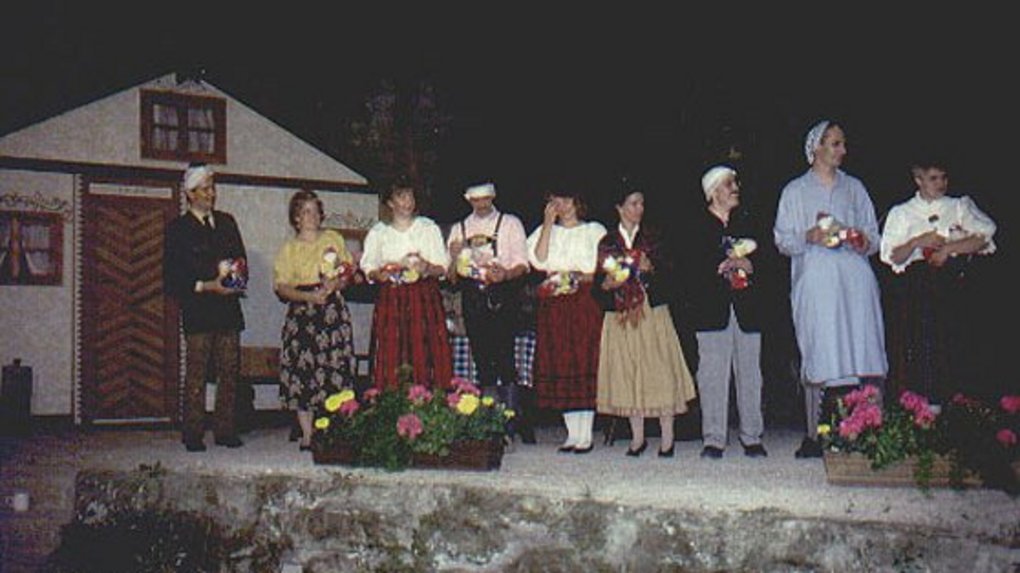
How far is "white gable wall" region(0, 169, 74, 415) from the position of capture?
41.9 ft

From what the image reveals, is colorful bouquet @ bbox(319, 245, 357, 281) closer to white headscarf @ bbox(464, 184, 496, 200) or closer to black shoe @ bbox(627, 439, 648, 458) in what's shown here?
white headscarf @ bbox(464, 184, 496, 200)

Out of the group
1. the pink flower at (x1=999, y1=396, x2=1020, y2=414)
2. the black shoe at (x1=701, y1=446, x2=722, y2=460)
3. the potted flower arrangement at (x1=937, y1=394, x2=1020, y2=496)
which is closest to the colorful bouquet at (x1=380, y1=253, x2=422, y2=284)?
the black shoe at (x1=701, y1=446, x2=722, y2=460)

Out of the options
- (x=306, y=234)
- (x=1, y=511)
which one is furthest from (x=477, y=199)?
(x=1, y=511)

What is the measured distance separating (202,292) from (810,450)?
441 cm

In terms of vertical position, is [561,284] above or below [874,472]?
above

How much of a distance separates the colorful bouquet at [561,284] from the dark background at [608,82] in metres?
0.68

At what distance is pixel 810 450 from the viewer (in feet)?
25.0

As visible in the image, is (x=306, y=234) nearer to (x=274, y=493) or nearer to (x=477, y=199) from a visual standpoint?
(x=477, y=199)

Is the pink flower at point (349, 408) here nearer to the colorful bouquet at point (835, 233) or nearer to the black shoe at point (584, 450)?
the black shoe at point (584, 450)

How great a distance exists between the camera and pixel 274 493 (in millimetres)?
6645

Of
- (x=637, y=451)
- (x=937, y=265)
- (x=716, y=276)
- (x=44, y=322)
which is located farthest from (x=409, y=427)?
(x=44, y=322)

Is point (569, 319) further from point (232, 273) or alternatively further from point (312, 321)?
point (232, 273)

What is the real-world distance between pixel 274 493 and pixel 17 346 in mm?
7290

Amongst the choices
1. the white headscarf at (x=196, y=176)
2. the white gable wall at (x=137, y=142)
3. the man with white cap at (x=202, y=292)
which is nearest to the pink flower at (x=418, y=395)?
the man with white cap at (x=202, y=292)
